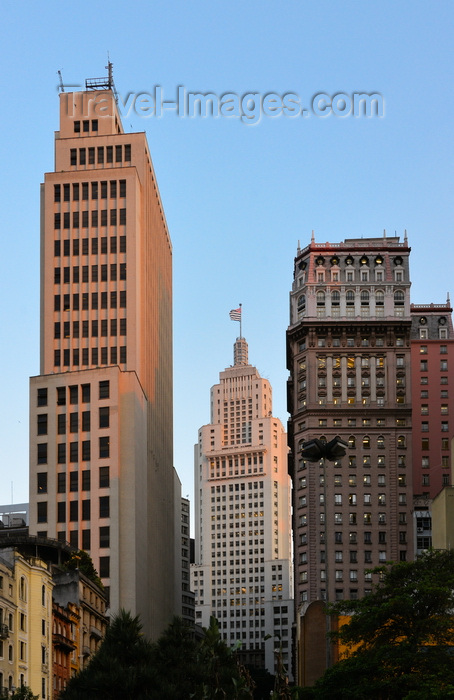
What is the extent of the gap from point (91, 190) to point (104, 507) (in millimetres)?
46424

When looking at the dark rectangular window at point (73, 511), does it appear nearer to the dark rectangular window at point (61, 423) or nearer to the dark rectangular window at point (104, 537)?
the dark rectangular window at point (104, 537)

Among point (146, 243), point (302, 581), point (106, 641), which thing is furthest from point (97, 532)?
point (106, 641)

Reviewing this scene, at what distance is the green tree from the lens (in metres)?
82.1

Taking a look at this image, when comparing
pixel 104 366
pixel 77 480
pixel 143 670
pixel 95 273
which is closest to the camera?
pixel 143 670

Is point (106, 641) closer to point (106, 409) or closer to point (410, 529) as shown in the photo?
point (106, 409)

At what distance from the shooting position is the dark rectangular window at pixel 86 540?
5645 inches

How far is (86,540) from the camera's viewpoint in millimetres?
144250

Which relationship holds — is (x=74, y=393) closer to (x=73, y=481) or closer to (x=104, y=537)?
(x=73, y=481)

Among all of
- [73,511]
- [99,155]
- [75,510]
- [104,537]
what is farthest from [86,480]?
[99,155]

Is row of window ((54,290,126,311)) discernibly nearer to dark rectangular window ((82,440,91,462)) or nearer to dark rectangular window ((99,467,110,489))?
dark rectangular window ((82,440,91,462))

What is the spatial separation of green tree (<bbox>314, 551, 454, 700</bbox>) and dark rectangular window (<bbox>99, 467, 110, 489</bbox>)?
202ft

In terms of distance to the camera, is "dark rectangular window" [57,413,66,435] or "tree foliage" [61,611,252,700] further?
"dark rectangular window" [57,413,66,435]

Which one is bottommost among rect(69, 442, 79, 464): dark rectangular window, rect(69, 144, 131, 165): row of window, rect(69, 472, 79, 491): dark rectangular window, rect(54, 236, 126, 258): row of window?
rect(69, 472, 79, 491): dark rectangular window

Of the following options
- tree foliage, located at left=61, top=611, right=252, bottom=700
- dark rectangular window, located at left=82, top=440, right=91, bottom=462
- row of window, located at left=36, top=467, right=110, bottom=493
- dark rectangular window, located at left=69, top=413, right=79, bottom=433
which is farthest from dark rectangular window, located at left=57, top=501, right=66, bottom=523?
tree foliage, located at left=61, top=611, right=252, bottom=700
